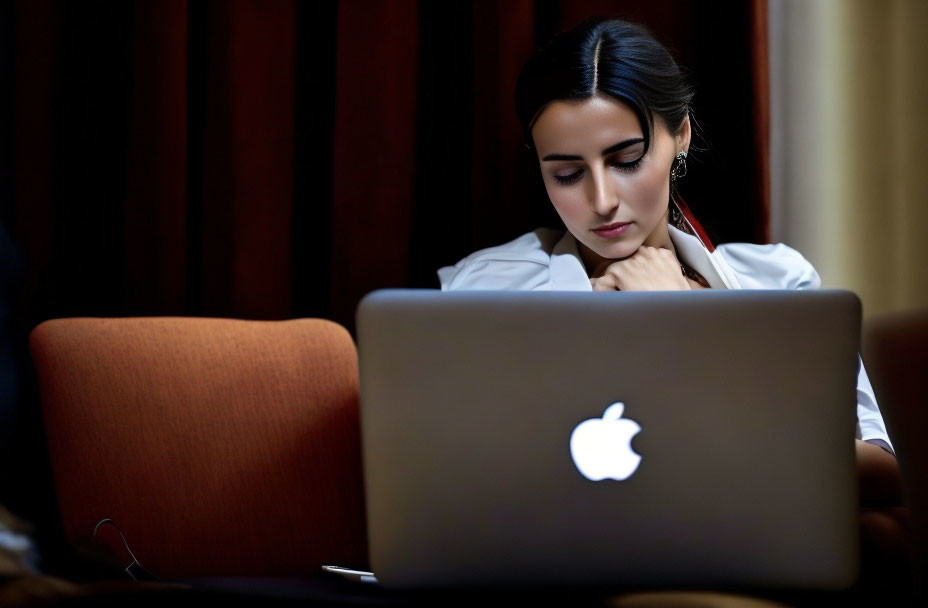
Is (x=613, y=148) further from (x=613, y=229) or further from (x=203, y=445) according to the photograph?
(x=203, y=445)

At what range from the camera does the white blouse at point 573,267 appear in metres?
1.29

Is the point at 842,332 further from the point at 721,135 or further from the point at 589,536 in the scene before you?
the point at 721,135

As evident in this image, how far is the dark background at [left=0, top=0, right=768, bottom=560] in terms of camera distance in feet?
4.69

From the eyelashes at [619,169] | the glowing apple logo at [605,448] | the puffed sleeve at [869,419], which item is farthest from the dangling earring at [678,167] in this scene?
the glowing apple logo at [605,448]

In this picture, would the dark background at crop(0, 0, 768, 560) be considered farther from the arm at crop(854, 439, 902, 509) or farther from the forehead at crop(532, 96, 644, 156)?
the arm at crop(854, 439, 902, 509)

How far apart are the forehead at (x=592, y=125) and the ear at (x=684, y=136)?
0.47ft

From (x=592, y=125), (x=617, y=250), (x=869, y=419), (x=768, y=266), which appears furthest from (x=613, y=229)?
(x=869, y=419)

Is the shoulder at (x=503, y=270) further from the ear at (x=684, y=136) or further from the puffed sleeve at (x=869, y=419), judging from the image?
the puffed sleeve at (x=869, y=419)

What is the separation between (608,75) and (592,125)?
3.3 inches

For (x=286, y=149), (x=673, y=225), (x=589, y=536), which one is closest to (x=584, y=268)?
(x=673, y=225)

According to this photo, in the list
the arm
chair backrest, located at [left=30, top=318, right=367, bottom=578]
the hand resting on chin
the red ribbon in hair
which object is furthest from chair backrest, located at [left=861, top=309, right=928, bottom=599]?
chair backrest, located at [left=30, top=318, right=367, bottom=578]

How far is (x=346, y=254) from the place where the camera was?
1.45 meters

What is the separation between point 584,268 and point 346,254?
416 mm

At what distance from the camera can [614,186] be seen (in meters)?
1.19
